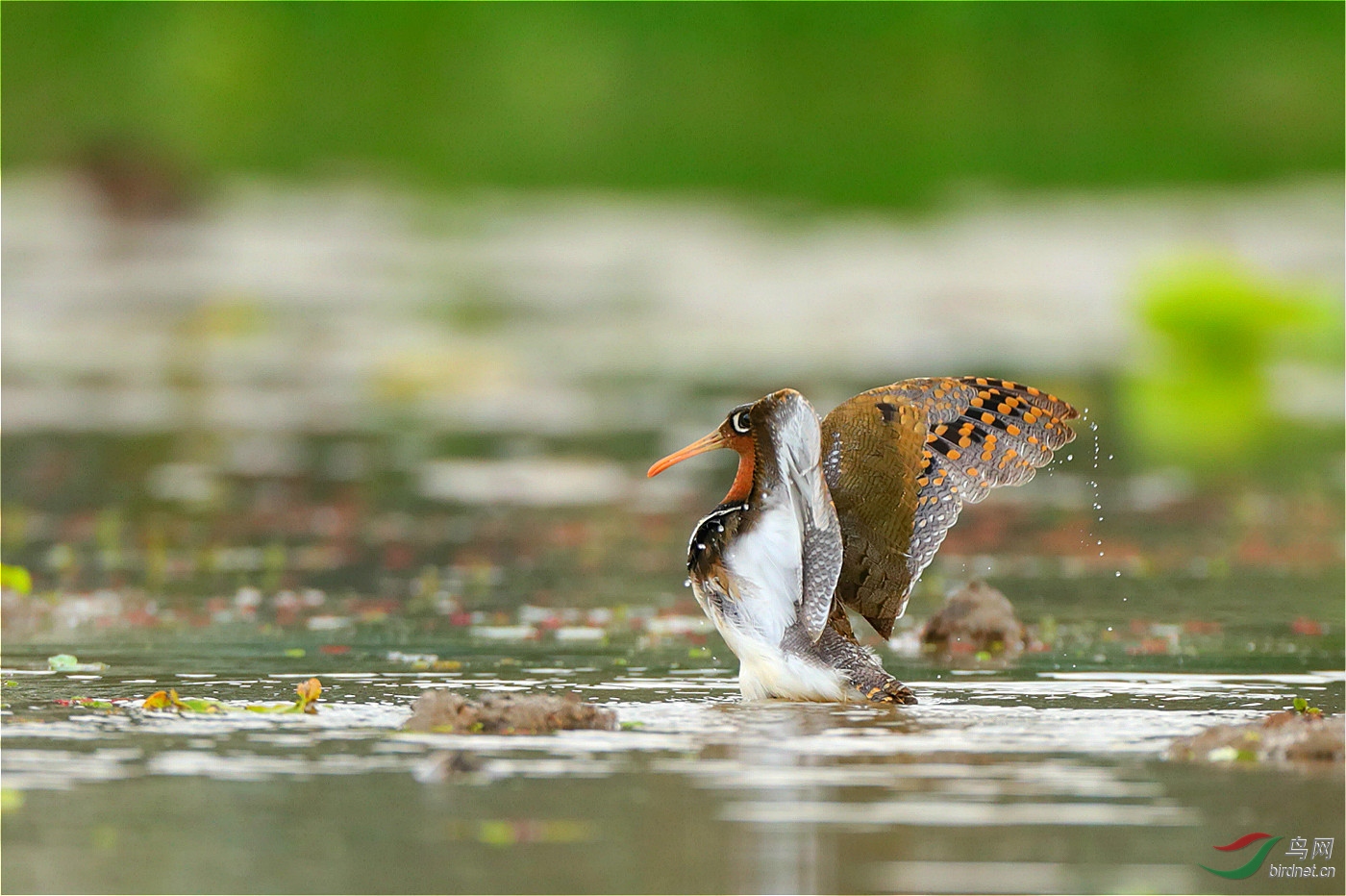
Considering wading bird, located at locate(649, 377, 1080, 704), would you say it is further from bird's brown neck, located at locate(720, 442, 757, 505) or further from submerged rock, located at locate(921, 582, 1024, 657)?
submerged rock, located at locate(921, 582, 1024, 657)

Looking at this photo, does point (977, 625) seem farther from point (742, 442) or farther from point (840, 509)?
point (742, 442)

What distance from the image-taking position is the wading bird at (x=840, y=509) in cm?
908

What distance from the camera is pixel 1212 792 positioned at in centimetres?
751

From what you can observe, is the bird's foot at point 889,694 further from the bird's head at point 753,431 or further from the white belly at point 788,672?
the bird's head at point 753,431

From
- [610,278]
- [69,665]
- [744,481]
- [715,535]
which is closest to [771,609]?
[715,535]

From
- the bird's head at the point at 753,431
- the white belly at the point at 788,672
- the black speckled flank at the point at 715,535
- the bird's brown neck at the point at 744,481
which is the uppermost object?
the bird's head at the point at 753,431

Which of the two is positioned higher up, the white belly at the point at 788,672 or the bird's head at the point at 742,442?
the bird's head at the point at 742,442

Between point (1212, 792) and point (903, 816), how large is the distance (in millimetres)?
1117

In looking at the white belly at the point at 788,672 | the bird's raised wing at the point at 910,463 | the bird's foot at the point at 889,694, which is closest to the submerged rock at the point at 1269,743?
the bird's foot at the point at 889,694

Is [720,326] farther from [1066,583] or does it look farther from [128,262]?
[1066,583]

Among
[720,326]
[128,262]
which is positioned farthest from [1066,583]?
[128,262]

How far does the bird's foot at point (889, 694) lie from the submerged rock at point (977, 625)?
185 centimetres

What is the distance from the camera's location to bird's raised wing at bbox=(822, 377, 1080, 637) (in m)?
9.54

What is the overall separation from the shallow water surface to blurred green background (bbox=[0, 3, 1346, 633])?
12.2 ft
